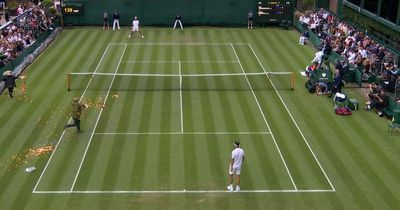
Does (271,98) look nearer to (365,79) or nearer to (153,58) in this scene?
(365,79)

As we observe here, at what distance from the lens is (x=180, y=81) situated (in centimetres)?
3484

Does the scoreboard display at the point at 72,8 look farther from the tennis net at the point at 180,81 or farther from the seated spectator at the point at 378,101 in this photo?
the seated spectator at the point at 378,101

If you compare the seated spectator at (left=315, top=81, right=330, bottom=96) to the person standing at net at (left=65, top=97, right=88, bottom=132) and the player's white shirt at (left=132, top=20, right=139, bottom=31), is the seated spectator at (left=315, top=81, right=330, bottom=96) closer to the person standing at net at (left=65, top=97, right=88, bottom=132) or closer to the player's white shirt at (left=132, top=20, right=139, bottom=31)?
the person standing at net at (left=65, top=97, right=88, bottom=132)

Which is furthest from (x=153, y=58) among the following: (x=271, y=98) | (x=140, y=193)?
(x=140, y=193)

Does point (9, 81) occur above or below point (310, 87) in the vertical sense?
above

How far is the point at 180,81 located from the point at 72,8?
63.2 feet

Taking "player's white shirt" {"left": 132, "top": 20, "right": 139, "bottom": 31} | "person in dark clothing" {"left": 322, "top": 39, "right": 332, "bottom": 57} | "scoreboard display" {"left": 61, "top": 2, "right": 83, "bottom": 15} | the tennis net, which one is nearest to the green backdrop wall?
"scoreboard display" {"left": 61, "top": 2, "right": 83, "bottom": 15}

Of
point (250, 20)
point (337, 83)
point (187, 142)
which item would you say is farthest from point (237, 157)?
point (250, 20)

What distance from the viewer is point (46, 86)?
34031 mm

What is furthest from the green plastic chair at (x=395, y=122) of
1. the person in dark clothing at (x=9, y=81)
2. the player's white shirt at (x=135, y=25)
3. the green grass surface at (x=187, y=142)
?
the player's white shirt at (x=135, y=25)

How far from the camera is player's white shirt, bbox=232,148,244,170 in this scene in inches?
805

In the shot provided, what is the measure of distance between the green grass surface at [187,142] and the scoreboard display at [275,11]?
1131 centimetres

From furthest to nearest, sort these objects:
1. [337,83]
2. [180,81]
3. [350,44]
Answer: [350,44] → [180,81] → [337,83]

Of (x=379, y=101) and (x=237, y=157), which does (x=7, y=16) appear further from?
(x=237, y=157)
